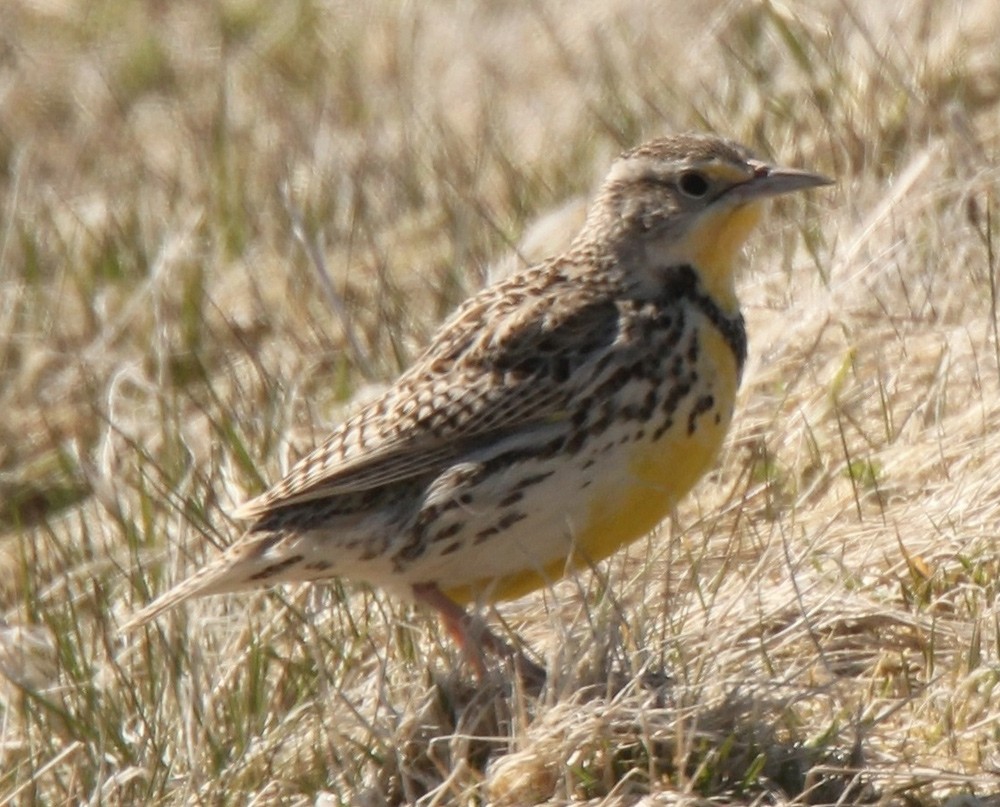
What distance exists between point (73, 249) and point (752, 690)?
17.8 ft

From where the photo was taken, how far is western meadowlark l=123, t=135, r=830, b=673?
17.3 feet

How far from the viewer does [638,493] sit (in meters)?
5.25

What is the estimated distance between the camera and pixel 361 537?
17.7ft

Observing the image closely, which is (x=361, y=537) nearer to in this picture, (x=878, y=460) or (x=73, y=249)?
(x=878, y=460)

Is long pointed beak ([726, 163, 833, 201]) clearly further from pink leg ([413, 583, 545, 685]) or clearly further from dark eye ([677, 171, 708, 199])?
pink leg ([413, 583, 545, 685])

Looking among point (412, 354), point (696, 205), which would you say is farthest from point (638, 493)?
point (412, 354)

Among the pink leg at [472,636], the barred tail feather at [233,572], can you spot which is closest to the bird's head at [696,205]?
the pink leg at [472,636]

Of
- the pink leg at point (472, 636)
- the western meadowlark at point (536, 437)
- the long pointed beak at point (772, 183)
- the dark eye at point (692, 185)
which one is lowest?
the pink leg at point (472, 636)

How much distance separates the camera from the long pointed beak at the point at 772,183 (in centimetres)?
566

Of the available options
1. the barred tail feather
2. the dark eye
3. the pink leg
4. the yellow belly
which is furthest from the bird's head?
the barred tail feather

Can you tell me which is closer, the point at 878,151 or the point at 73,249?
the point at 878,151

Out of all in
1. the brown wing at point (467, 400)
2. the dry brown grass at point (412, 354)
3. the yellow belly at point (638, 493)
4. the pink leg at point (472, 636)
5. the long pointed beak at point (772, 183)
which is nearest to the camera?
the dry brown grass at point (412, 354)

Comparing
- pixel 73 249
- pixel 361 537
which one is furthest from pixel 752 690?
pixel 73 249

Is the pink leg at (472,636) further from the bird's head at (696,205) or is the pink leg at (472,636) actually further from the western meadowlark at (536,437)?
the bird's head at (696,205)
